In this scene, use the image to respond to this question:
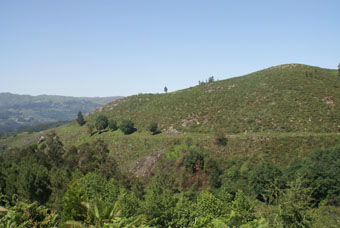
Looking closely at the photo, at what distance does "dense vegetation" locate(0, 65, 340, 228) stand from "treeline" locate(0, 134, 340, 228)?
5.1 inches

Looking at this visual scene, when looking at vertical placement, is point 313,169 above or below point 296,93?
below

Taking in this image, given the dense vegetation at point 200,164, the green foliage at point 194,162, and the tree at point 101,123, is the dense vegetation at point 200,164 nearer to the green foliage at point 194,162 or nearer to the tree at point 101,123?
the green foliage at point 194,162

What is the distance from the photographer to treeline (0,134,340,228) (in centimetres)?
1481

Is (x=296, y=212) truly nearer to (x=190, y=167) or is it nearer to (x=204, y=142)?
(x=190, y=167)

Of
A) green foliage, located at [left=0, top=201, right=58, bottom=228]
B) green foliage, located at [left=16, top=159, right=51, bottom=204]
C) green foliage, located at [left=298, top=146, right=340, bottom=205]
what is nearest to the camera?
green foliage, located at [left=0, top=201, right=58, bottom=228]

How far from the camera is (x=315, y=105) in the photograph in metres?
63.9

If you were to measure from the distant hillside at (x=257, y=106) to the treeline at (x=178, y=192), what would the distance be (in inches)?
602

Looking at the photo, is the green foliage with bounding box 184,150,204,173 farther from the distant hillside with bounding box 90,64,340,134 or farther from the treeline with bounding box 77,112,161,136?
the treeline with bounding box 77,112,161,136

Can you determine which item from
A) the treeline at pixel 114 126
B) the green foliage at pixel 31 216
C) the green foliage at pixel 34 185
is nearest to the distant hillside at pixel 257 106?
the treeline at pixel 114 126

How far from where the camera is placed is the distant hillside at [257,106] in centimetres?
6012

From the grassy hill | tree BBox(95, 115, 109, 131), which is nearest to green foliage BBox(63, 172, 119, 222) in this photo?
the grassy hill

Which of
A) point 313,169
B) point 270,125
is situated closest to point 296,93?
point 270,125

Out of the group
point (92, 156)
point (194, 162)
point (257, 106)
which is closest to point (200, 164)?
point (194, 162)

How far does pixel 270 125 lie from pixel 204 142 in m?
18.9
